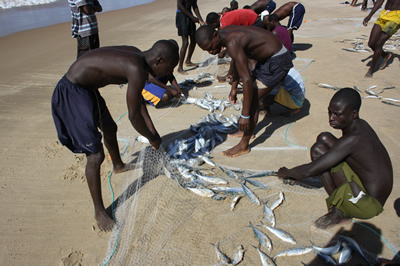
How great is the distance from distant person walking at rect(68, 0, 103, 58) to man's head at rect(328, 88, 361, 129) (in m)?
4.78

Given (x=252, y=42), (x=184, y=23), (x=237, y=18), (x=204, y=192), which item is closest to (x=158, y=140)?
(x=204, y=192)

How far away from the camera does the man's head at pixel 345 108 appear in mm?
2869

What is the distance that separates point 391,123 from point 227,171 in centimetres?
359

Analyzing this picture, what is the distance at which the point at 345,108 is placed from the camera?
2869 mm

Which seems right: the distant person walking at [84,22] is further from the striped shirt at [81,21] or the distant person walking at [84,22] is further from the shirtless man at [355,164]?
the shirtless man at [355,164]

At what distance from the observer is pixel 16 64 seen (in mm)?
9070

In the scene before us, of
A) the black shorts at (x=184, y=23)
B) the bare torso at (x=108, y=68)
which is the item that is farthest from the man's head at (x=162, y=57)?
the black shorts at (x=184, y=23)

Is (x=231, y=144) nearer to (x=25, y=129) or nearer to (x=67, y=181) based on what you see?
(x=67, y=181)

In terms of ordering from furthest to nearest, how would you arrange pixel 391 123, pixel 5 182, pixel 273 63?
Result: pixel 391 123
pixel 273 63
pixel 5 182

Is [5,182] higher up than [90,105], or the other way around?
[90,105]

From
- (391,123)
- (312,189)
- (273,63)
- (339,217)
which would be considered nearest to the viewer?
(339,217)

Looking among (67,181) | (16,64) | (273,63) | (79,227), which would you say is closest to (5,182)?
(67,181)

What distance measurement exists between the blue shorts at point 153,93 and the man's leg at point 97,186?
314 cm

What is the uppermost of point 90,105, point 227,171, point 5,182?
point 90,105
